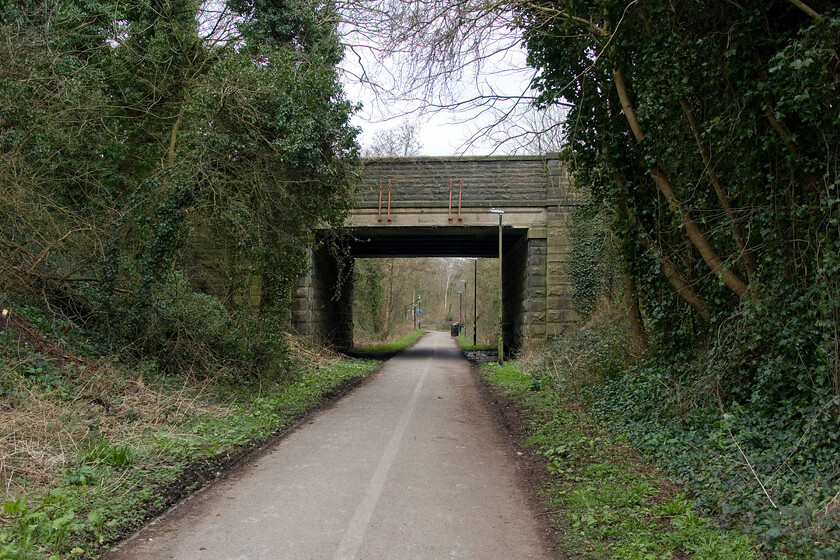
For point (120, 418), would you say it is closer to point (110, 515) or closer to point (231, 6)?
point (110, 515)

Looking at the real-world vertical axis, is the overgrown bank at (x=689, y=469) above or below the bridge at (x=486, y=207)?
below

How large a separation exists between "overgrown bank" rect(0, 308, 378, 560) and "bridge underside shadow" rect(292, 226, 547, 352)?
665cm

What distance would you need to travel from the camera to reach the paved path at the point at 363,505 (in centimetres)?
446

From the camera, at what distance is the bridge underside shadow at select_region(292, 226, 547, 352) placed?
2008 centimetres

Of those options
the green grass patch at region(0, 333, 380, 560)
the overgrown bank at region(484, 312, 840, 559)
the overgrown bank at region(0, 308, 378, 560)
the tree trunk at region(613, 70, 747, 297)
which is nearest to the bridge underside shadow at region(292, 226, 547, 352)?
the overgrown bank at region(0, 308, 378, 560)

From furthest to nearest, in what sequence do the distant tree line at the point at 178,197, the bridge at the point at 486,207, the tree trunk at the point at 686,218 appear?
the bridge at the point at 486,207 < the distant tree line at the point at 178,197 < the tree trunk at the point at 686,218

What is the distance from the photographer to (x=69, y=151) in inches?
485

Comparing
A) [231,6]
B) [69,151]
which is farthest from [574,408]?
[231,6]

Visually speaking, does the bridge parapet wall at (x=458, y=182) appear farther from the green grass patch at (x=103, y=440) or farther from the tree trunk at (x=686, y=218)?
the tree trunk at (x=686, y=218)

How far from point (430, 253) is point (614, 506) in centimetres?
2506

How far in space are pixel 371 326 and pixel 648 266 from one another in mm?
32175

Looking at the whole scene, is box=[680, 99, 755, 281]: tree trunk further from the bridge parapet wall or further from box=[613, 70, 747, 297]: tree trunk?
the bridge parapet wall

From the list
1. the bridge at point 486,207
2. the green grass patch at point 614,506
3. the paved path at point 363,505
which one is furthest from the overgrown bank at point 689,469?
the bridge at point 486,207

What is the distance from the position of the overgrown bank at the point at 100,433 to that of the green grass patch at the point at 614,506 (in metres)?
3.52
